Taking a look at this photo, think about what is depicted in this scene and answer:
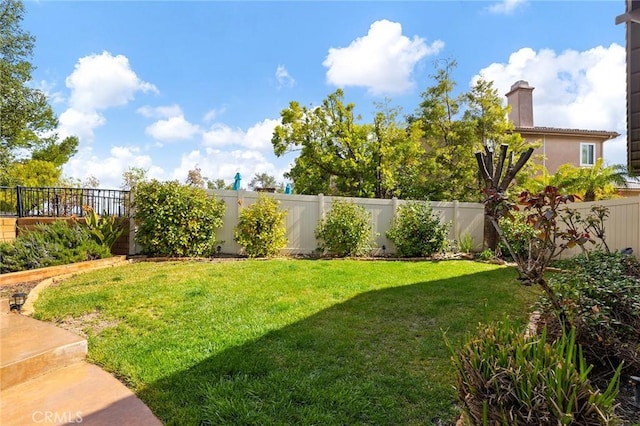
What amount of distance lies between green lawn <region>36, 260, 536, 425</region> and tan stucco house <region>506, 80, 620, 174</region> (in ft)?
49.7

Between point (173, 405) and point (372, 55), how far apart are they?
954 cm

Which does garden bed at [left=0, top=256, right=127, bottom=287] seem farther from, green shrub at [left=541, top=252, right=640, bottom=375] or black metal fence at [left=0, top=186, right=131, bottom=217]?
green shrub at [left=541, top=252, right=640, bottom=375]

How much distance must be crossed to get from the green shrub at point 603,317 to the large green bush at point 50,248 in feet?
26.5

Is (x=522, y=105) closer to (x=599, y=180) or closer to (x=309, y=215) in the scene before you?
(x=599, y=180)

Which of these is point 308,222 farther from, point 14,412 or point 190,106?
point 14,412

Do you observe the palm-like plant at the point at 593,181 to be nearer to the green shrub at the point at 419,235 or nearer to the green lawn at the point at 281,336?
the green shrub at the point at 419,235

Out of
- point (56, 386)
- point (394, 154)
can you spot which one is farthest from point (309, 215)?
point (56, 386)

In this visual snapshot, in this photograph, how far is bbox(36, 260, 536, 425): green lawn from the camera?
237 cm

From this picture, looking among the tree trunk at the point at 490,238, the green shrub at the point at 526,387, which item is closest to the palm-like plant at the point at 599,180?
the tree trunk at the point at 490,238

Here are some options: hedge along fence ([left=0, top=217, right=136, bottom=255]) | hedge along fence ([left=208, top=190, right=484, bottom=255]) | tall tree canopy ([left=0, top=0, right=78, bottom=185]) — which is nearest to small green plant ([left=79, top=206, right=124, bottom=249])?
hedge along fence ([left=0, top=217, right=136, bottom=255])

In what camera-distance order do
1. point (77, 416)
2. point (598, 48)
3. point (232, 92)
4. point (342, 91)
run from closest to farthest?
point (77, 416) → point (598, 48) → point (232, 92) → point (342, 91)

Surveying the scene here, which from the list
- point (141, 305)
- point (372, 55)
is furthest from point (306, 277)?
point (372, 55)

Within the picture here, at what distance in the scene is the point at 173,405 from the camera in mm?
2342

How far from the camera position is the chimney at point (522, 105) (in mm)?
18344
